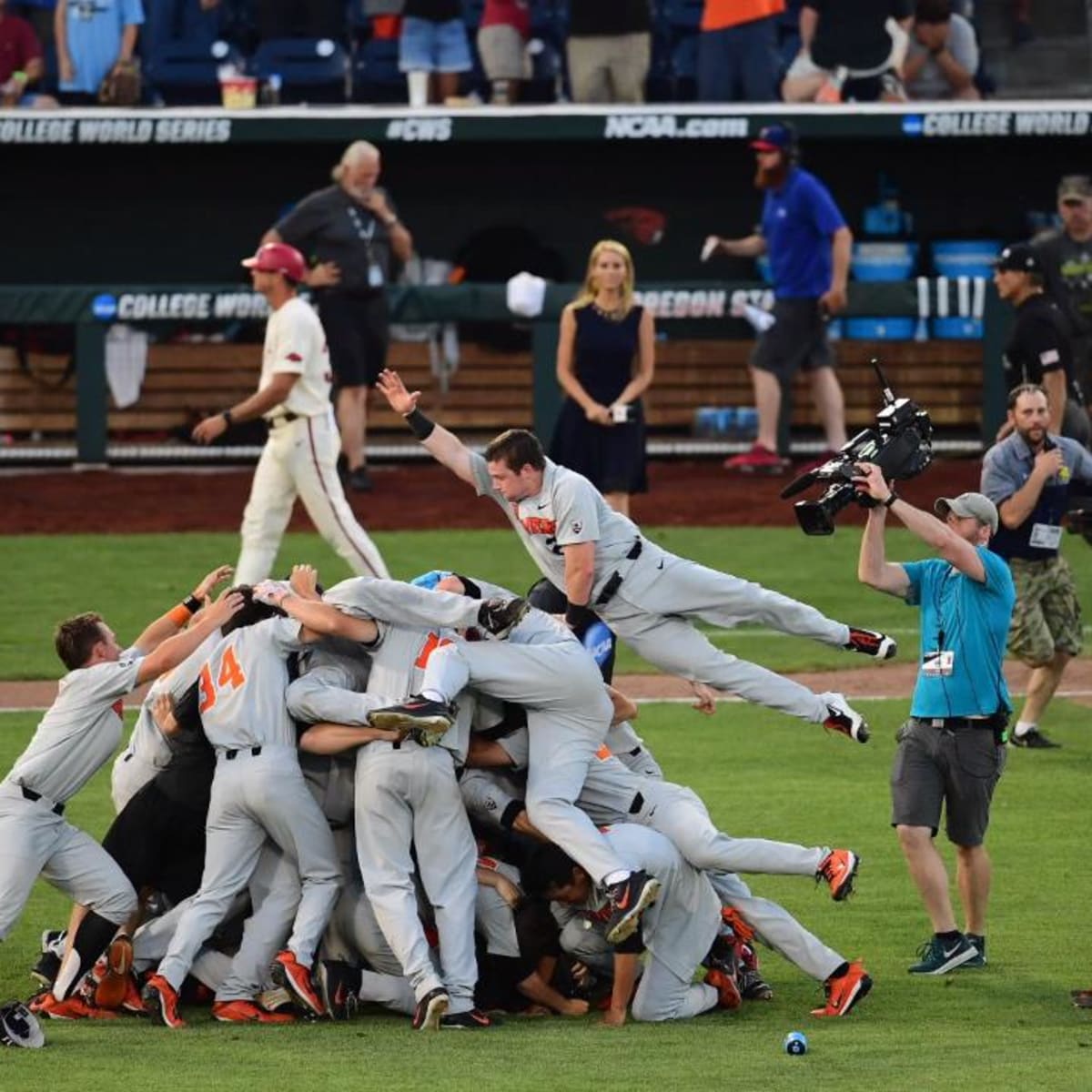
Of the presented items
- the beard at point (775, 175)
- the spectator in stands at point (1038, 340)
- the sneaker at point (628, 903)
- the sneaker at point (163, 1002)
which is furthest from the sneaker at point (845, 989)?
the beard at point (775, 175)

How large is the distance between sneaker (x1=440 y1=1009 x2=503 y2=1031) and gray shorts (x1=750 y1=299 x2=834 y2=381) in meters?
11.0

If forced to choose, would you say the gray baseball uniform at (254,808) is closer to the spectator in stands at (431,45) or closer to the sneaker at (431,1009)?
the sneaker at (431,1009)

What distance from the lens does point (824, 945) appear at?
26.1 feet

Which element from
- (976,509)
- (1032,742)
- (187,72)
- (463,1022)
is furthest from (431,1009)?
(187,72)

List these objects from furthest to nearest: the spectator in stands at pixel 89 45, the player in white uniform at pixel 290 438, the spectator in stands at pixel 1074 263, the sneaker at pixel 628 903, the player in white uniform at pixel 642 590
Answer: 1. the spectator in stands at pixel 89 45
2. the spectator in stands at pixel 1074 263
3. the player in white uniform at pixel 290 438
4. the player in white uniform at pixel 642 590
5. the sneaker at pixel 628 903

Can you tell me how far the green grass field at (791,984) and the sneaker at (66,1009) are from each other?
149mm

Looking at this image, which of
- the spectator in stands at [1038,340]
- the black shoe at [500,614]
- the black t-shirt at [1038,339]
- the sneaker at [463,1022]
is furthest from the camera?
the black t-shirt at [1038,339]

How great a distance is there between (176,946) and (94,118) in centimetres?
1376

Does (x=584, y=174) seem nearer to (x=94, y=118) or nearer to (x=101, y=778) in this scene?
(x=94, y=118)

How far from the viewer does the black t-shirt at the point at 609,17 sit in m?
20.3

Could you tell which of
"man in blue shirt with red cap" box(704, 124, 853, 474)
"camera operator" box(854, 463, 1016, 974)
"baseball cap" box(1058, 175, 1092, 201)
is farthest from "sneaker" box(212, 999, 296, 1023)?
"man in blue shirt with red cap" box(704, 124, 853, 474)

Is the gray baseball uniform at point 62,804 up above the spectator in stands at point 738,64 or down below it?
below

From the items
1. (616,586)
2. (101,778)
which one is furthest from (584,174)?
(616,586)

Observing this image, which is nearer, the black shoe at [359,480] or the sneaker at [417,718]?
the sneaker at [417,718]
